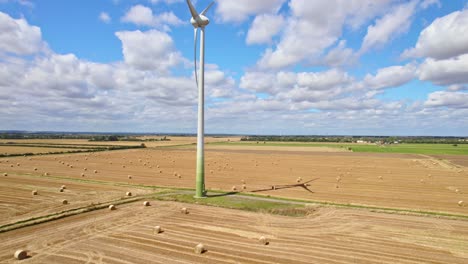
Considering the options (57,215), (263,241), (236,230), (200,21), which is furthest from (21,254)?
(200,21)

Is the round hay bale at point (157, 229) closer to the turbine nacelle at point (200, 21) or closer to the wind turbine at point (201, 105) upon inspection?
the wind turbine at point (201, 105)

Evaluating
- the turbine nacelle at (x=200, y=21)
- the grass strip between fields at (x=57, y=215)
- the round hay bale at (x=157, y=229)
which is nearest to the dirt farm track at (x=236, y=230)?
the round hay bale at (x=157, y=229)

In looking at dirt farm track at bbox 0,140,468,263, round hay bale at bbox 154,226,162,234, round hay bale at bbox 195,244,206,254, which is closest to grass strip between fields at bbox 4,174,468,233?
dirt farm track at bbox 0,140,468,263

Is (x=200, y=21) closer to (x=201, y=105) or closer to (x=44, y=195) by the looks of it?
(x=201, y=105)

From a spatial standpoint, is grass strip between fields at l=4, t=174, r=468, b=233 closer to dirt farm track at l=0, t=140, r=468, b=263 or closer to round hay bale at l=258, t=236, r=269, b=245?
dirt farm track at l=0, t=140, r=468, b=263

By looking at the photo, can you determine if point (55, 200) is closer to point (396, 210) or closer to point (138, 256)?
point (138, 256)

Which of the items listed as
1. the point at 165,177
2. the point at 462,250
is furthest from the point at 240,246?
the point at 165,177

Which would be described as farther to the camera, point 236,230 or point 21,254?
point 236,230
